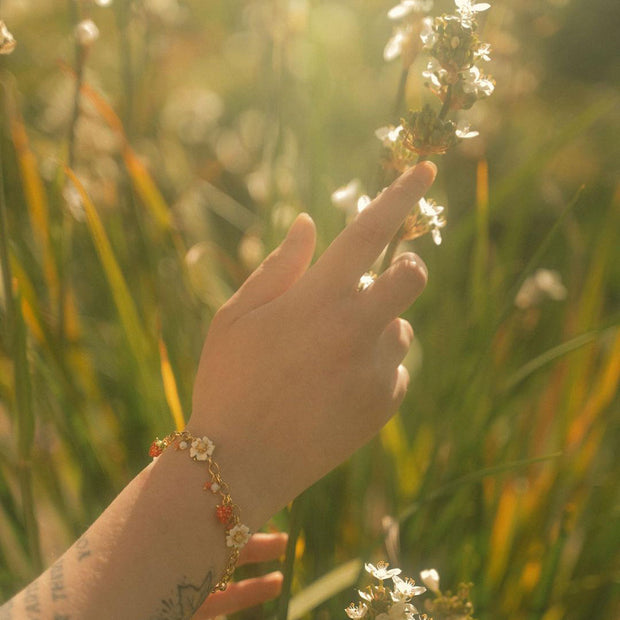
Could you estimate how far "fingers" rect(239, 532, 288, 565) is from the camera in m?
0.80

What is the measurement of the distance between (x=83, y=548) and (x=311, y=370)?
262 millimetres

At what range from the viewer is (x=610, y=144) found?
8.11 ft

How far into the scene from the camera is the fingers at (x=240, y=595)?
0.77 m

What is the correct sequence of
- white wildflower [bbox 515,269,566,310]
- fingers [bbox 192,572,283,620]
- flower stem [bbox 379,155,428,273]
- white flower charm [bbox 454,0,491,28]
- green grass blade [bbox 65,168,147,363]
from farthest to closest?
white wildflower [bbox 515,269,566,310], green grass blade [bbox 65,168,147,363], fingers [bbox 192,572,283,620], flower stem [bbox 379,155,428,273], white flower charm [bbox 454,0,491,28]

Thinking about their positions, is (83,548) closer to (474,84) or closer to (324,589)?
(324,589)

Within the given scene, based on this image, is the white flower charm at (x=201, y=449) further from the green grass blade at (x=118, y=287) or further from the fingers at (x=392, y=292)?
the green grass blade at (x=118, y=287)

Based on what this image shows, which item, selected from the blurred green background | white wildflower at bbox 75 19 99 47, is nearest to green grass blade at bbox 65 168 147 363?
the blurred green background

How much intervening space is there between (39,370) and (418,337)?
79cm

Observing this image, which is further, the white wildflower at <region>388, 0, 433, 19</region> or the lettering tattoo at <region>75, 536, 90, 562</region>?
the white wildflower at <region>388, 0, 433, 19</region>

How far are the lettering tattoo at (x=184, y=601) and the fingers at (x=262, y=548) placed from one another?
0.19 meters

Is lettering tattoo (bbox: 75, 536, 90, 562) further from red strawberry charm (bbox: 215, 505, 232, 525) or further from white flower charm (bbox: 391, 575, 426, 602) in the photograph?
white flower charm (bbox: 391, 575, 426, 602)

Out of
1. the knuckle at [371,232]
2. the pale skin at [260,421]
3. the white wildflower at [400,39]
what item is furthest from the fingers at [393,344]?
the white wildflower at [400,39]

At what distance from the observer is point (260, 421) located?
24.0 inches

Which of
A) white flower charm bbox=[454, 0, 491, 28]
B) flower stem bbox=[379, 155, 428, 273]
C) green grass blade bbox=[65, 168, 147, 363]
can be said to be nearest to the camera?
white flower charm bbox=[454, 0, 491, 28]
